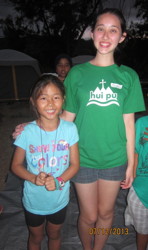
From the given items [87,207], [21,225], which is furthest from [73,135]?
[21,225]

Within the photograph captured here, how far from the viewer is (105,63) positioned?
156 cm

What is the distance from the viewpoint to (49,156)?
1.49m

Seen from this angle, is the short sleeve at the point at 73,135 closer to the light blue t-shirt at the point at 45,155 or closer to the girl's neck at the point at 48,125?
the light blue t-shirt at the point at 45,155

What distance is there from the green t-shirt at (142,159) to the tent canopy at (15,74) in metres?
8.25

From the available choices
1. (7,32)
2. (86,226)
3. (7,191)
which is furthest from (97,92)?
(7,32)

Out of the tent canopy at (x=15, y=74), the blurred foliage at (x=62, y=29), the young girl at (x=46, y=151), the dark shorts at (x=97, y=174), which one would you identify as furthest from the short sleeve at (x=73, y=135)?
the blurred foliage at (x=62, y=29)

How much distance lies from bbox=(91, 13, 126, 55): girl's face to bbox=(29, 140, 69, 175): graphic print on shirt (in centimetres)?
73

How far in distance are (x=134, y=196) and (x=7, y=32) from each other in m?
27.1

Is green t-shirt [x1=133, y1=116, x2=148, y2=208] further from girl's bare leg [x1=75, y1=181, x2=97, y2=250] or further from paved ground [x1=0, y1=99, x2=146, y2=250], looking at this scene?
paved ground [x1=0, y1=99, x2=146, y2=250]

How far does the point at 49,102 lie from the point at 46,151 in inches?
13.3

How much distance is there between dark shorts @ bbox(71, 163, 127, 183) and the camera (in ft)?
5.27

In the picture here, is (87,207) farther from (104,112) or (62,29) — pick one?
(62,29)

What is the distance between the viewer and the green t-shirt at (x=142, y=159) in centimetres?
165

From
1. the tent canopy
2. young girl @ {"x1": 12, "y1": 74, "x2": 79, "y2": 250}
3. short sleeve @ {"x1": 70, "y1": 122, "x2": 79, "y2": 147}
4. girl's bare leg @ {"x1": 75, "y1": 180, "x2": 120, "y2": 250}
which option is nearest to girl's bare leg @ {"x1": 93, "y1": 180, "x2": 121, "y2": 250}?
girl's bare leg @ {"x1": 75, "y1": 180, "x2": 120, "y2": 250}
